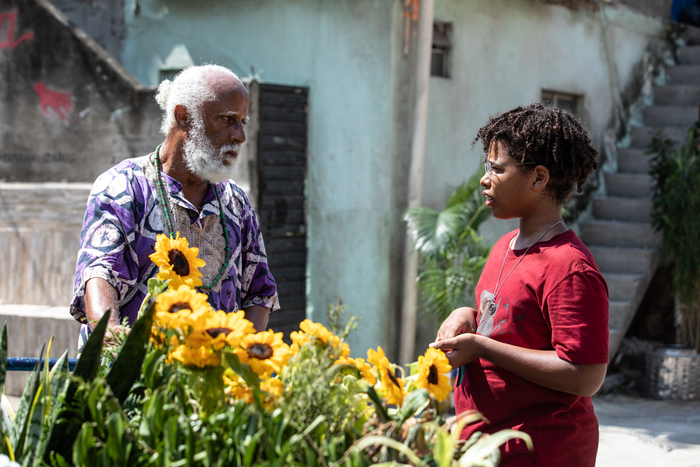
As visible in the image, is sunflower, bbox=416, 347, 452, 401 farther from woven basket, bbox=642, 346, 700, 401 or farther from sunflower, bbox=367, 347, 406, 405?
woven basket, bbox=642, 346, 700, 401

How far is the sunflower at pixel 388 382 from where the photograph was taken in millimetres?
1288

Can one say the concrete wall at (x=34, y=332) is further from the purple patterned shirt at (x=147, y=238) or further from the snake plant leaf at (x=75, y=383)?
the snake plant leaf at (x=75, y=383)

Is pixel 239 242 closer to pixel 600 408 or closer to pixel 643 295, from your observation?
pixel 600 408

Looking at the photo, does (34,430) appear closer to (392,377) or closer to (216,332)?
(216,332)

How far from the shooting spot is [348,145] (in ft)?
20.0

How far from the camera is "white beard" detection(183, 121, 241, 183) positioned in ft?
7.81

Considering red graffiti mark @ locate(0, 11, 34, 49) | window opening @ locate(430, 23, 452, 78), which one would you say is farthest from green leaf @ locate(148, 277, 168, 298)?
red graffiti mark @ locate(0, 11, 34, 49)

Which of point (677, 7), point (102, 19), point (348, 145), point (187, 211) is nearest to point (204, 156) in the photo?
point (187, 211)

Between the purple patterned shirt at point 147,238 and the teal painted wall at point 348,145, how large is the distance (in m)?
3.46

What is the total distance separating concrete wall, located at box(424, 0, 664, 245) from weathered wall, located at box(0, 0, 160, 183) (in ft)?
8.77

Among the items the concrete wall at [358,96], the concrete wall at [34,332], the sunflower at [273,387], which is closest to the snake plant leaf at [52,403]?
the sunflower at [273,387]

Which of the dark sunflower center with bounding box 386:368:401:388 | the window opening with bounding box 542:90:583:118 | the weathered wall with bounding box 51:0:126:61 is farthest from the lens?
the window opening with bounding box 542:90:583:118

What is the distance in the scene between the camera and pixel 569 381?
5.53 ft

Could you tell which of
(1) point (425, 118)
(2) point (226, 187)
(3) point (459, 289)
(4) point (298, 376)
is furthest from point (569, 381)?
(1) point (425, 118)
